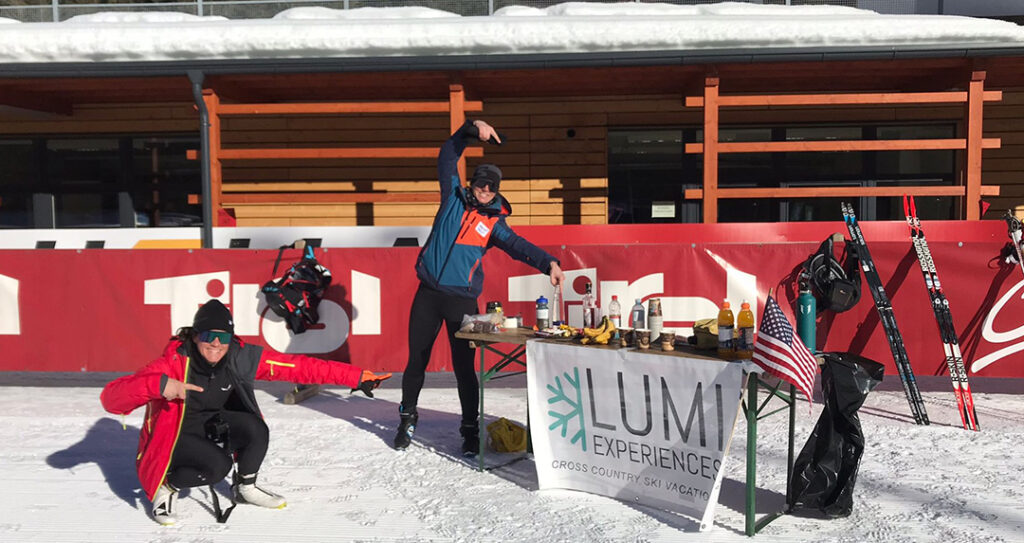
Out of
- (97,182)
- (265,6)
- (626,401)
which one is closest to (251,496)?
(626,401)

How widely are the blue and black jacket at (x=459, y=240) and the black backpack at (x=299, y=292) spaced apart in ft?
7.12

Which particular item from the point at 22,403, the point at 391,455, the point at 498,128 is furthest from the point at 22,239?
the point at 391,455

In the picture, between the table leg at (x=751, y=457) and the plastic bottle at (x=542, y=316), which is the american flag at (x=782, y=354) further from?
the plastic bottle at (x=542, y=316)

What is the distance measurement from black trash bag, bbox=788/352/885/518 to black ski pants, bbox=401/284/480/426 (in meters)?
2.13

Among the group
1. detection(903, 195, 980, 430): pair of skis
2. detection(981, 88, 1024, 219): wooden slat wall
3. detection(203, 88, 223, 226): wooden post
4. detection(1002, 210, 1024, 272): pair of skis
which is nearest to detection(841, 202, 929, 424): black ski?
detection(903, 195, 980, 430): pair of skis

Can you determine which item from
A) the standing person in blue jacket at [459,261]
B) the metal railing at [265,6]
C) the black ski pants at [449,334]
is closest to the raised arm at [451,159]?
the standing person in blue jacket at [459,261]

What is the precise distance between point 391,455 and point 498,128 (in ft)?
23.5

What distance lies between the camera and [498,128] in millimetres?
11734

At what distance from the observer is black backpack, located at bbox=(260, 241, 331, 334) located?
23.4 ft

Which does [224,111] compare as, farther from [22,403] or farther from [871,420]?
[871,420]

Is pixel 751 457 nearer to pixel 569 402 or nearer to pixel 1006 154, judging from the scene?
pixel 569 402

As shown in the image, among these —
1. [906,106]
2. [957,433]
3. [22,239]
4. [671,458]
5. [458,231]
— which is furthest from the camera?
[906,106]

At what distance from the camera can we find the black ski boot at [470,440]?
213 inches

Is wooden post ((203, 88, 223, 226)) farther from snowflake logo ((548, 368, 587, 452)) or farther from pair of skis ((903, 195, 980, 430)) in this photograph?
pair of skis ((903, 195, 980, 430))
